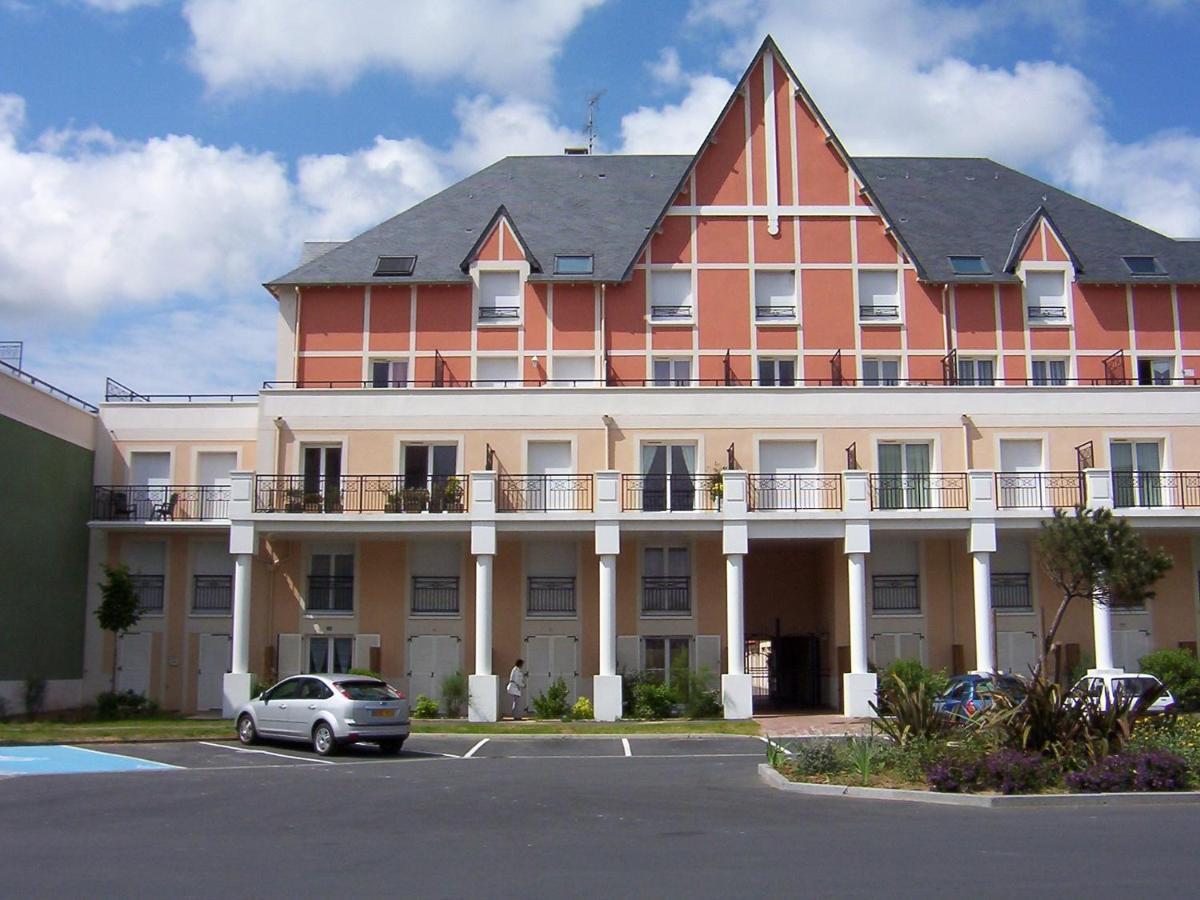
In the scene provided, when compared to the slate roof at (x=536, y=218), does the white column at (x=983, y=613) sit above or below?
below

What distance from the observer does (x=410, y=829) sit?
13.8m

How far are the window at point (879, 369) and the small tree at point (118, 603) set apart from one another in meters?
20.9

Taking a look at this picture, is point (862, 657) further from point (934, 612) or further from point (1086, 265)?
point (1086, 265)

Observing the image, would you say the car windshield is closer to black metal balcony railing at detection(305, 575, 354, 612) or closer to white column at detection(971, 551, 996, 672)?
black metal balcony railing at detection(305, 575, 354, 612)

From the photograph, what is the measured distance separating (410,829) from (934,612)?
2285 cm

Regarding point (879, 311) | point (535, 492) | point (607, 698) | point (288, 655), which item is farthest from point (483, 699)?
point (879, 311)

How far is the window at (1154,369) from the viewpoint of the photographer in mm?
38531

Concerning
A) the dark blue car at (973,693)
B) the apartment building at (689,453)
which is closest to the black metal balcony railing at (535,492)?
the apartment building at (689,453)

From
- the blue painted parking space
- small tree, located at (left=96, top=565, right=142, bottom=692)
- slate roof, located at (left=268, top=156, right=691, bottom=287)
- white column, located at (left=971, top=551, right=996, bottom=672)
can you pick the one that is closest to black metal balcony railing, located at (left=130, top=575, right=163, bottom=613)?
small tree, located at (left=96, top=565, right=142, bottom=692)

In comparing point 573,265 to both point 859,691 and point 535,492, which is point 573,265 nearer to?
point 535,492

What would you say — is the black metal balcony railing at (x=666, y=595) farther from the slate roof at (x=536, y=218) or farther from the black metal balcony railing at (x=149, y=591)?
the black metal balcony railing at (x=149, y=591)

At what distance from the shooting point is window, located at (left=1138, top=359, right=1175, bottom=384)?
38531 millimetres

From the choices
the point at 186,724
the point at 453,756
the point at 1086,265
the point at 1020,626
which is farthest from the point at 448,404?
the point at 1086,265

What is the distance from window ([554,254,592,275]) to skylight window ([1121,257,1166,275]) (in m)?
16.1
